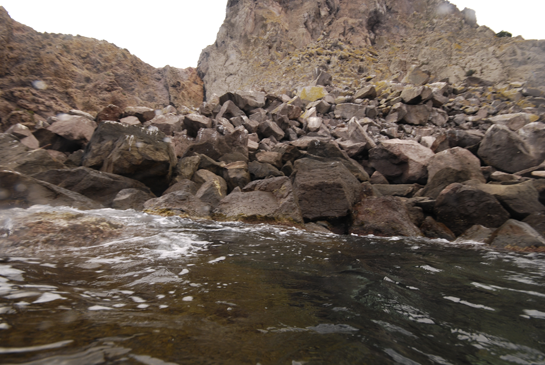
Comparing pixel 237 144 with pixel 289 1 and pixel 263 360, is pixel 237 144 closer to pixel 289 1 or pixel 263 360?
pixel 263 360

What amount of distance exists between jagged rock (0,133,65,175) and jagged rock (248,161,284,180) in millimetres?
5106

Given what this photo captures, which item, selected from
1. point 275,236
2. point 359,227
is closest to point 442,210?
point 359,227

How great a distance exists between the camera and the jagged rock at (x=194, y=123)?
10.7 meters

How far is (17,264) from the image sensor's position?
2.35 meters

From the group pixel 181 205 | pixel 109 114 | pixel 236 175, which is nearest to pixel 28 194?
pixel 181 205

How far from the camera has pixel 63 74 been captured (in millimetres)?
16094

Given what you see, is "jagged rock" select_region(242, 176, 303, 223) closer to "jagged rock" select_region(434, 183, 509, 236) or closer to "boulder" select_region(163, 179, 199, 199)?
"boulder" select_region(163, 179, 199, 199)

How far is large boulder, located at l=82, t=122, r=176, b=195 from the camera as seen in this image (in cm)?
704

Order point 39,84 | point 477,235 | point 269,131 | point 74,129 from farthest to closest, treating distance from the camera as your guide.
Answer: point 39,84 < point 269,131 < point 74,129 < point 477,235

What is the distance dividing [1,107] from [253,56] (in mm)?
22125

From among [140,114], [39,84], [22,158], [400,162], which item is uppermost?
[39,84]

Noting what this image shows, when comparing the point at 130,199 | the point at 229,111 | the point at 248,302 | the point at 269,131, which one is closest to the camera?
the point at 248,302

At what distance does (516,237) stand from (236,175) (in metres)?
6.00

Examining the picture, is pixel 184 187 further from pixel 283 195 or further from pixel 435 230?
pixel 435 230
